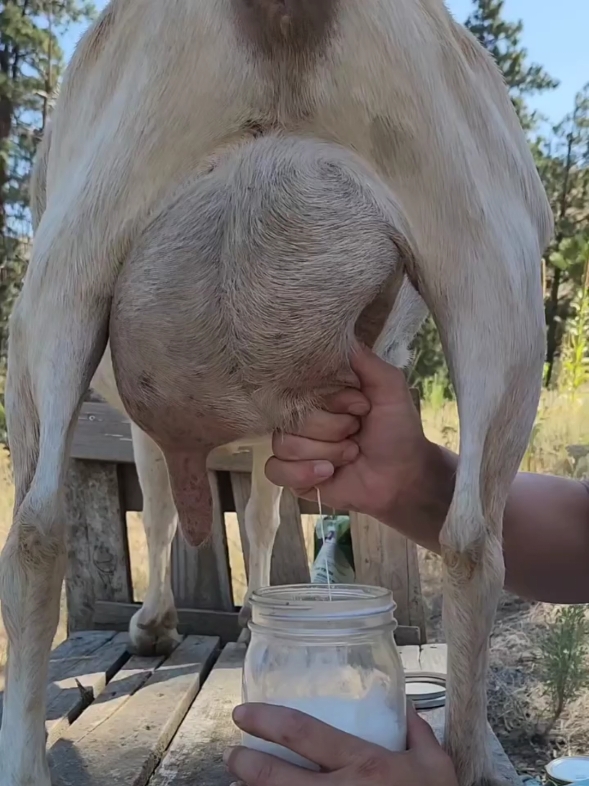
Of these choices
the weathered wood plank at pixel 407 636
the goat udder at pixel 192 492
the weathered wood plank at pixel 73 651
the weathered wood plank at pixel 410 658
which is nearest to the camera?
the goat udder at pixel 192 492

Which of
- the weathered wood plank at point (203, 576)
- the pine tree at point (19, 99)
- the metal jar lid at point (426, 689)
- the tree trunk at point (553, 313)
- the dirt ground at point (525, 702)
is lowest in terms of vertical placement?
the dirt ground at point (525, 702)

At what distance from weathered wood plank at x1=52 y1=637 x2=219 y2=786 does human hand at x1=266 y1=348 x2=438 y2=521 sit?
2.23ft

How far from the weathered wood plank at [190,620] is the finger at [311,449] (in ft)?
5.00

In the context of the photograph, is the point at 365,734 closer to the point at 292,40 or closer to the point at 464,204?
the point at 464,204

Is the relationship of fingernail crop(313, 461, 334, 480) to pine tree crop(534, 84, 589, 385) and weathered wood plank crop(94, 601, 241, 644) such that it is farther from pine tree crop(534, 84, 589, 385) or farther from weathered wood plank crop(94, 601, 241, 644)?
pine tree crop(534, 84, 589, 385)

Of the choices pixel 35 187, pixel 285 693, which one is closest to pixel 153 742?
pixel 285 693

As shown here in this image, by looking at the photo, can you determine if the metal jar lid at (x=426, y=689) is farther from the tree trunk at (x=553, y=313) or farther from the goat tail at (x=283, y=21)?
the tree trunk at (x=553, y=313)

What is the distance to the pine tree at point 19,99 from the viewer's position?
6730 mm

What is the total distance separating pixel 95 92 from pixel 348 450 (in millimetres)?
748

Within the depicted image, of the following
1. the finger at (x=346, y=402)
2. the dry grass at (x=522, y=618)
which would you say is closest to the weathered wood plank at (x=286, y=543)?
the dry grass at (x=522, y=618)

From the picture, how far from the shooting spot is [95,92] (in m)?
1.41

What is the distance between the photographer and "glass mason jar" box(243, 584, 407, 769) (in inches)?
45.4

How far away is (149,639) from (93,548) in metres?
0.52

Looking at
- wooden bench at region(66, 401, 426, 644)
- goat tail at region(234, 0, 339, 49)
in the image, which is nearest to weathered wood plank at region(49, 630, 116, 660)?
wooden bench at region(66, 401, 426, 644)
